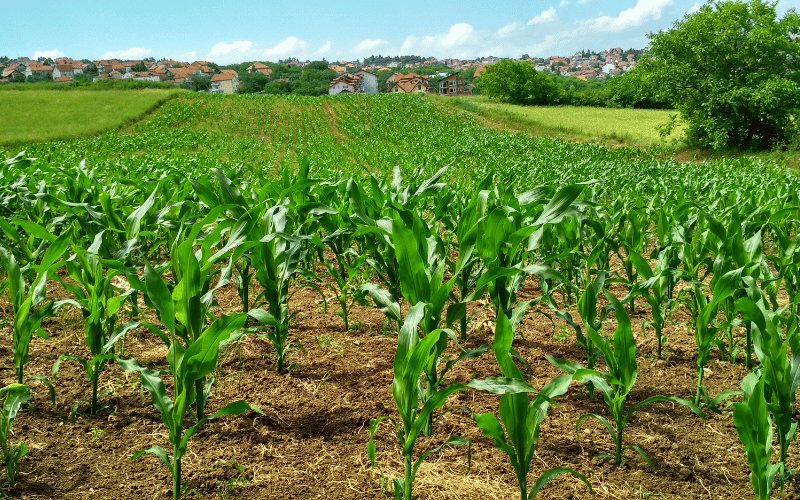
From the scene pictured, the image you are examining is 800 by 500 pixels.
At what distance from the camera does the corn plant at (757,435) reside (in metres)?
1.65

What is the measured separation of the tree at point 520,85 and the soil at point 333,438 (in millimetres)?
59661

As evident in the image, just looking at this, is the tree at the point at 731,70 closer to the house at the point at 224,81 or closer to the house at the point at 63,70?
the house at the point at 224,81

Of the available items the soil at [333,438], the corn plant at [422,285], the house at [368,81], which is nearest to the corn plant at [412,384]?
the corn plant at [422,285]

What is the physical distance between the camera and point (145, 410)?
2.52m

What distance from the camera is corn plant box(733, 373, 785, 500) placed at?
5.41 ft

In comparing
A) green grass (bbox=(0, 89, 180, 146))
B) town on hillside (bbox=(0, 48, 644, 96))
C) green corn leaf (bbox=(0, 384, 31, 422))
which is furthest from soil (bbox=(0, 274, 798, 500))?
town on hillside (bbox=(0, 48, 644, 96))

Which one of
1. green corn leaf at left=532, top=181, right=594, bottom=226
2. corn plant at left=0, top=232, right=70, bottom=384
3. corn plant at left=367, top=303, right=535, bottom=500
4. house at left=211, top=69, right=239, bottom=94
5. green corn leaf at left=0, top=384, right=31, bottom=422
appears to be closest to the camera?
corn plant at left=367, top=303, right=535, bottom=500

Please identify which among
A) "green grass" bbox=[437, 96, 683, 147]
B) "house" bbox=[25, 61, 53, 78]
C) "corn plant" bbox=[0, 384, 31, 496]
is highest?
"house" bbox=[25, 61, 53, 78]

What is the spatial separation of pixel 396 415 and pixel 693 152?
25.6m

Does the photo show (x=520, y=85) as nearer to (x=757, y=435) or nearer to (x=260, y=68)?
(x=757, y=435)

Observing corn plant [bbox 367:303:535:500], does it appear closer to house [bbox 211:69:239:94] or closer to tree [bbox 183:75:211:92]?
tree [bbox 183:75:211:92]

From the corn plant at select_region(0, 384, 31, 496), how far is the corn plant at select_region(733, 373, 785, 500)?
8.56ft

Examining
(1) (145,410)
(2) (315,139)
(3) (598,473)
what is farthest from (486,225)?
Result: (2) (315,139)

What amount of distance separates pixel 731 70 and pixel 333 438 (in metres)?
26.1
